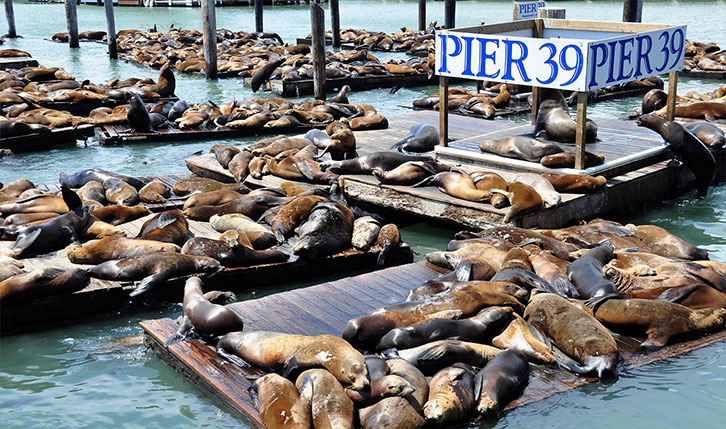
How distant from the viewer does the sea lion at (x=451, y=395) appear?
3.94m

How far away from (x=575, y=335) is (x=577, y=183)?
339 cm

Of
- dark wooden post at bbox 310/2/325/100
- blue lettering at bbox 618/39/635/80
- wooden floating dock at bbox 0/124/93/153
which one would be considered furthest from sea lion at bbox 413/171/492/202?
dark wooden post at bbox 310/2/325/100

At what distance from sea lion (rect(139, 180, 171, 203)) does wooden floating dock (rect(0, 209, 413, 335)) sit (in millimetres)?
645

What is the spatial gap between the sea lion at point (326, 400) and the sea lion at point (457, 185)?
3.89 meters

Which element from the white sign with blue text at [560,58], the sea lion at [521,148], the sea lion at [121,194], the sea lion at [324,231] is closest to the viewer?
the sea lion at [324,231]

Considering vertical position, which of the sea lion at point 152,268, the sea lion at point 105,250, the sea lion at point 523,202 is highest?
the sea lion at point 523,202

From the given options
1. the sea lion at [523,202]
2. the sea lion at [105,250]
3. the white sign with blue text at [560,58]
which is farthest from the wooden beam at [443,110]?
the sea lion at [105,250]

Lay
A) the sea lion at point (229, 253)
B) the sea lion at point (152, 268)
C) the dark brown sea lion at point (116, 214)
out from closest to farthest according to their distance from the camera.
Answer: the sea lion at point (152, 268) → the sea lion at point (229, 253) → the dark brown sea lion at point (116, 214)

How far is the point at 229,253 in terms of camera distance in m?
6.49

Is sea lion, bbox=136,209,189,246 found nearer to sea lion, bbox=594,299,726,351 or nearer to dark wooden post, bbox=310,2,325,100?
sea lion, bbox=594,299,726,351

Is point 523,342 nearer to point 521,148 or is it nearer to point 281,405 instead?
point 281,405

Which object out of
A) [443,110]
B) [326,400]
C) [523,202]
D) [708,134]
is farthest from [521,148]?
[326,400]

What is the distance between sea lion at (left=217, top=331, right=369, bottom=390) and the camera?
4012 millimetres

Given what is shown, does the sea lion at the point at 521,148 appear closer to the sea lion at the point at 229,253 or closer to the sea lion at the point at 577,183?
the sea lion at the point at 577,183
